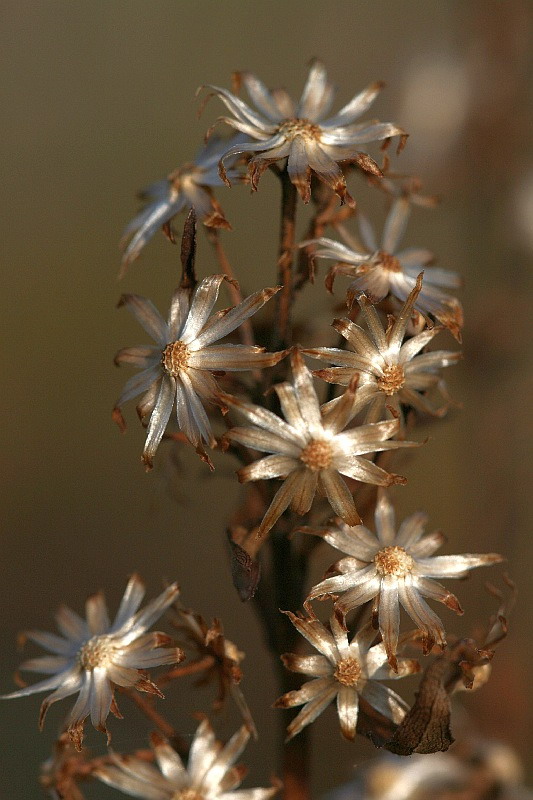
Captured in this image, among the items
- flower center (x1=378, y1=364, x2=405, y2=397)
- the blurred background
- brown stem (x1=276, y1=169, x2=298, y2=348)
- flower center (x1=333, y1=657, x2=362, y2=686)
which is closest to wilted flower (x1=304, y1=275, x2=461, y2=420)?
flower center (x1=378, y1=364, x2=405, y2=397)

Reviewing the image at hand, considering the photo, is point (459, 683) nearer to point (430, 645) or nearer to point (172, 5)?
point (430, 645)

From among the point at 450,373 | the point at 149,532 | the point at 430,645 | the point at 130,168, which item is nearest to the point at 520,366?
the point at 450,373

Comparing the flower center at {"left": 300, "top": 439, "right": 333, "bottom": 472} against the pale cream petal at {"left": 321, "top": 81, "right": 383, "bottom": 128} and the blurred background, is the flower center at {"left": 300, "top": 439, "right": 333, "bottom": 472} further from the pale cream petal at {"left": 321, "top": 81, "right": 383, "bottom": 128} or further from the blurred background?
the blurred background

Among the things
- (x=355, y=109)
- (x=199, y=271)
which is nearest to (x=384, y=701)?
(x=355, y=109)

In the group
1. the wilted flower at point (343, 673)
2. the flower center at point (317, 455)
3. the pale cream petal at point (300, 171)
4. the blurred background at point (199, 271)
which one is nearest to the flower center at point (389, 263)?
the pale cream petal at point (300, 171)

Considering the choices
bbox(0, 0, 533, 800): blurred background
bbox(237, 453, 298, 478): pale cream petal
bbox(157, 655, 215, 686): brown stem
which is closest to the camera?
bbox(237, 453, 298, 478): pale cream petal
